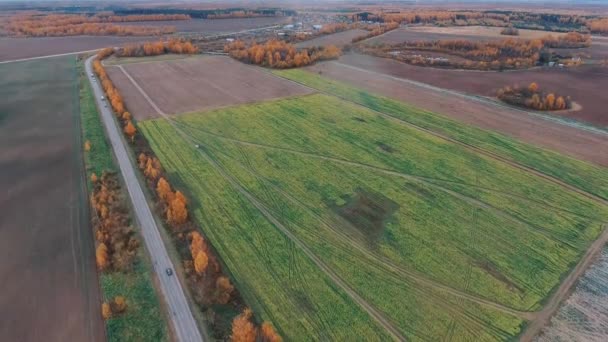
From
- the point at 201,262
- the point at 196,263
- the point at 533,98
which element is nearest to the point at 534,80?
the point at 533,98

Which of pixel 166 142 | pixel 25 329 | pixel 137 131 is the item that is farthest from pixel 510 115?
pixel 25 329

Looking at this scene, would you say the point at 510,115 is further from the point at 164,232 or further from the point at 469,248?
the point at 164,232

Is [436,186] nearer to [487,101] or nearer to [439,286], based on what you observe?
[439,286]

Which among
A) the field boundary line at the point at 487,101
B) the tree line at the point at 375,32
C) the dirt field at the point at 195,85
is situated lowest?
the field boundary line at the point at 487,101

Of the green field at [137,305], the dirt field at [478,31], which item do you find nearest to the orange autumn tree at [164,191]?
the green field at [137,305]

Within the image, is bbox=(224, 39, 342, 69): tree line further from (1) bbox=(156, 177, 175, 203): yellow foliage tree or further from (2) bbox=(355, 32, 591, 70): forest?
(1) bbox=(156, 177, 175, 203): yellow foliage tree

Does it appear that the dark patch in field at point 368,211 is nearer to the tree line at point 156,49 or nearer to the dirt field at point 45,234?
the dirt field at point 45,234
